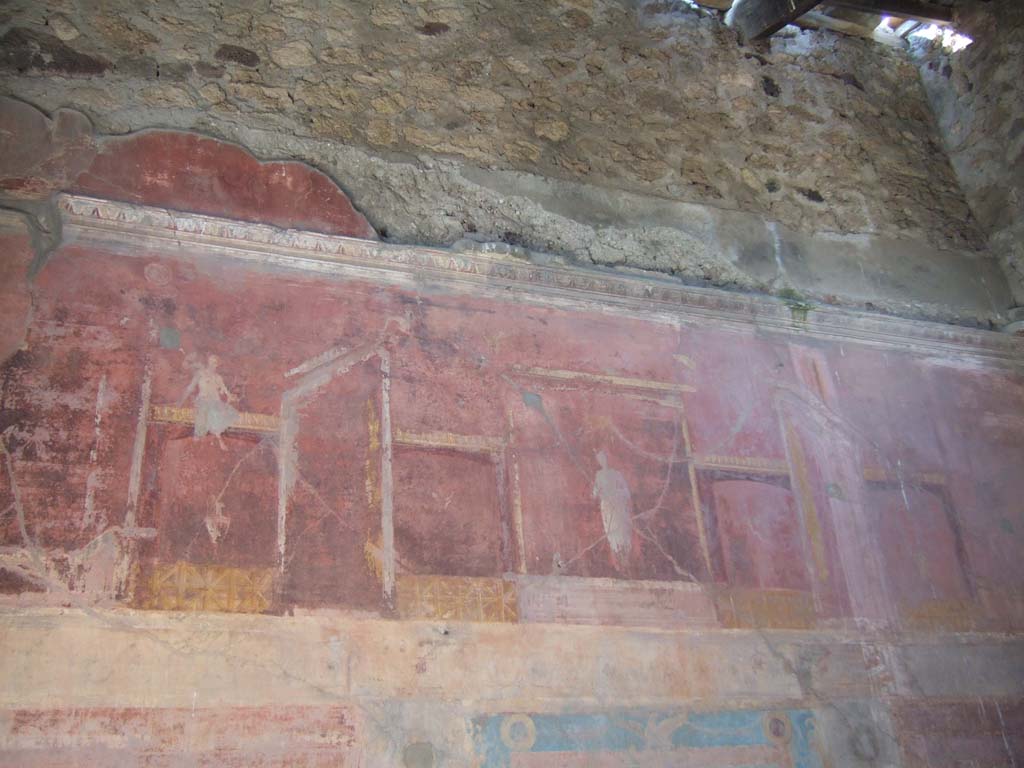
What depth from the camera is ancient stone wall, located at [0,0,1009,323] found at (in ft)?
12.8

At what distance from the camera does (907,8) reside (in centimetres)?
561

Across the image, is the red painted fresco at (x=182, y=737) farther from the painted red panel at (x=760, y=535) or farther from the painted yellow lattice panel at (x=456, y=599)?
the painted red panel at (x=760, y=535)

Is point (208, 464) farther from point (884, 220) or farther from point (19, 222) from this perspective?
point (884, 220)

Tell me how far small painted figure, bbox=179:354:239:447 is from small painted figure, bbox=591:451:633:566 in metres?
1.34

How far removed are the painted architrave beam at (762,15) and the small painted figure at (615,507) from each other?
2767 millimetres

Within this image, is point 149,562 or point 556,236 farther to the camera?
point 556,236

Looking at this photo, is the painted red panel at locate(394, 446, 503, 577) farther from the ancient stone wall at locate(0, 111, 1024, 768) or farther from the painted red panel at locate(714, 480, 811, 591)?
the painted red panel at locate(714, 480, 811, 591)

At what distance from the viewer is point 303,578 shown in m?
3.12

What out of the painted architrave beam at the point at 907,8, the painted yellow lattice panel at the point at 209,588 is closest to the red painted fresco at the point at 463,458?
the painted yellow lattice panel at the point at 209,588

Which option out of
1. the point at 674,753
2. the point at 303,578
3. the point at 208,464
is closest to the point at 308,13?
the point at 208,464

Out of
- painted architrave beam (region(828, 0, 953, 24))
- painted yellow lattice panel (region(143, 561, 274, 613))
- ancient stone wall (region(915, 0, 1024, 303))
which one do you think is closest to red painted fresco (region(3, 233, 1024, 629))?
painted yellow lattice panel (region(143, 561, 274, 613))

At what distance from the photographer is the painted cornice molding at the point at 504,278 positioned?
11.5ft

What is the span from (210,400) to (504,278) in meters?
1.30

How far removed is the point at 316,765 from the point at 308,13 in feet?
10.1
